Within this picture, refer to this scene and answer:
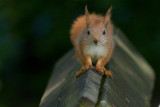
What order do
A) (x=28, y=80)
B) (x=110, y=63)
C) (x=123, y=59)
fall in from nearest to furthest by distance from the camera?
(x=110, y=63), (x=123, y=59), (x=28, y=80)

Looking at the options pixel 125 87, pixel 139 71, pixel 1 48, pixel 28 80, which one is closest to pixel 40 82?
pixel 28 80

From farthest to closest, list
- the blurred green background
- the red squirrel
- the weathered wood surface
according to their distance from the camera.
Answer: the blurred green background < the red squirrel < the weathered wood surface

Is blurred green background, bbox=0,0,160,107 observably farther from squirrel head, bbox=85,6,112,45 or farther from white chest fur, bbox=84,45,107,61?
white chest fur, bbox=84,45,107,61

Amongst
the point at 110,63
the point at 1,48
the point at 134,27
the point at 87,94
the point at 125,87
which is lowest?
the point at 87,94

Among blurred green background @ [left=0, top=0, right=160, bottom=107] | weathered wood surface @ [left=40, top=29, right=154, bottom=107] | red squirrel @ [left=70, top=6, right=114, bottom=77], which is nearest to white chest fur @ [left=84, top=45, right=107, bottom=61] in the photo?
red squirrel @ [left=70, top=6, right=114, bottom=77]

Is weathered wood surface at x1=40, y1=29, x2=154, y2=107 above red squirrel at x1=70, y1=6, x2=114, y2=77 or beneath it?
beneath

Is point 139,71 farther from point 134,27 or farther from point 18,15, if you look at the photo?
point 18,15

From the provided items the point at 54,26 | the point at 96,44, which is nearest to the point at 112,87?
the point at 96,44
